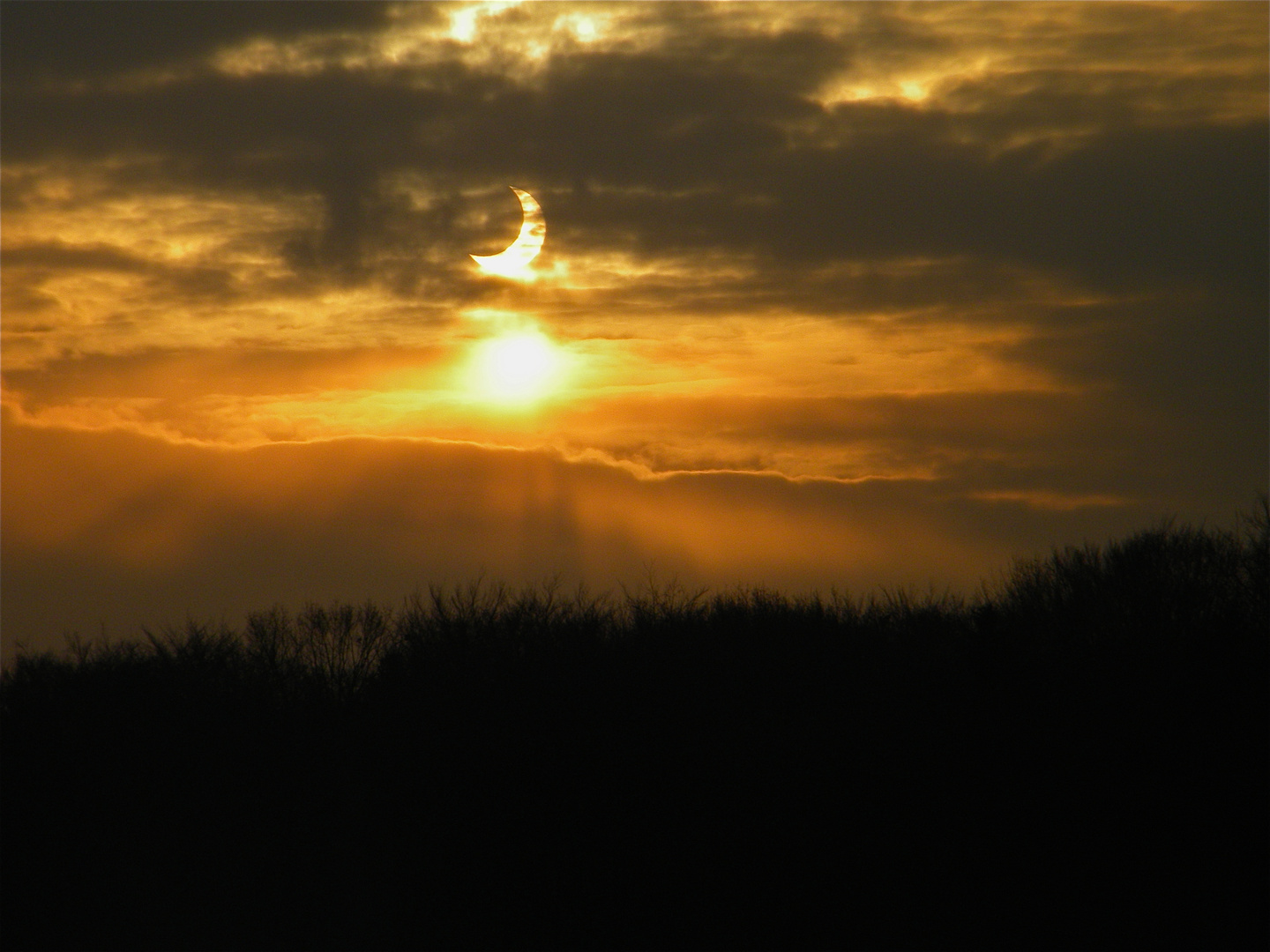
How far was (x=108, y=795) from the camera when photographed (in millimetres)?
33969

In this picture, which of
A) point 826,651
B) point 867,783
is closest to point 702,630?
point 826,651

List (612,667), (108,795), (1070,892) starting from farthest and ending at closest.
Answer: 1. (612,667)
2. (108,795)
3. (1070,892)

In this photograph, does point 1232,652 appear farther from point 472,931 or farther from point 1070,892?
point 472,931

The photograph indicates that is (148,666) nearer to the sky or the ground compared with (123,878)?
nearer to the sky

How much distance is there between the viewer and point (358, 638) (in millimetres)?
47250

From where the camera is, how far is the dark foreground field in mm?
26359

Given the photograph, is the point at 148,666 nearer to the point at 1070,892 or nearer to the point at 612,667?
the point at 612,667

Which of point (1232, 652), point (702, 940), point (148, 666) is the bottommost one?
point (702, 940)

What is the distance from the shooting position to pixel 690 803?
100 ft

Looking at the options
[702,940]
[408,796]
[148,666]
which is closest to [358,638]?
[148,666]

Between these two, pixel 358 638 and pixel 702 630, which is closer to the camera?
pixel 702 630

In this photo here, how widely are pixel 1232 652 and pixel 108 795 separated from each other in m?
26.4

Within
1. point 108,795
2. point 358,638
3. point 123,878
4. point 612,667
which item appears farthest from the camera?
point 358,638

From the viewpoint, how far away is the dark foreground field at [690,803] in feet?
86.5
